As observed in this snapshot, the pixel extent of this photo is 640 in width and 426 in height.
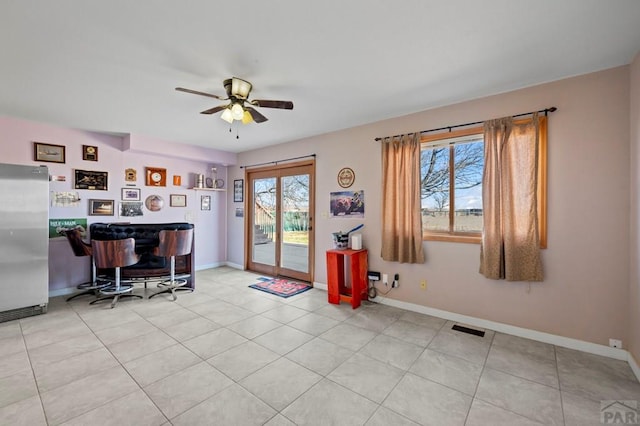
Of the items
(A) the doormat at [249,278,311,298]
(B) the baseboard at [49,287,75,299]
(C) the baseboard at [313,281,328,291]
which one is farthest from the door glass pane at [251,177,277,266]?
(B) the baseboard at [49,287,75,299]

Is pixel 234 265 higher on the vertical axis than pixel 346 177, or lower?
lower

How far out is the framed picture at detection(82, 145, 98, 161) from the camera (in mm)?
4492

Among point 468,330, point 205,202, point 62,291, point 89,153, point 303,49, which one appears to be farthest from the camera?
point 205,202

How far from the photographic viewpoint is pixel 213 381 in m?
2.15

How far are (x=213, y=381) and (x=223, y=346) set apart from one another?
569 millimetres

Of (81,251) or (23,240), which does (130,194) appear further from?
(23,240)

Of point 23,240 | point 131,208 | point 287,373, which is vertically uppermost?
point 131,208

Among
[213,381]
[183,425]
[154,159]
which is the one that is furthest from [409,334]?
[154,159]

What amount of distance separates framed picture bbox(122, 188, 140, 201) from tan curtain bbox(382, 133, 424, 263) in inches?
177

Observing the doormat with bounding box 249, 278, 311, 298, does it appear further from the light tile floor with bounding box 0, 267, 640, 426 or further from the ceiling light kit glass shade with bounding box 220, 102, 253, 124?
the ceiling light kit glass shade with bounding box 220, 102, 253, 124

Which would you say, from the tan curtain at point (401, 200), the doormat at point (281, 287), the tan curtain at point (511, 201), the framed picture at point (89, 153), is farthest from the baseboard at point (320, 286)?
the framed picture at point (89, 153)

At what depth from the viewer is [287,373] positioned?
2.27m

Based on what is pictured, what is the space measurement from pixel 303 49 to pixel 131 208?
452cm

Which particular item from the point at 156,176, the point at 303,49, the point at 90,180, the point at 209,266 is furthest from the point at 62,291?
the point at 303,49
